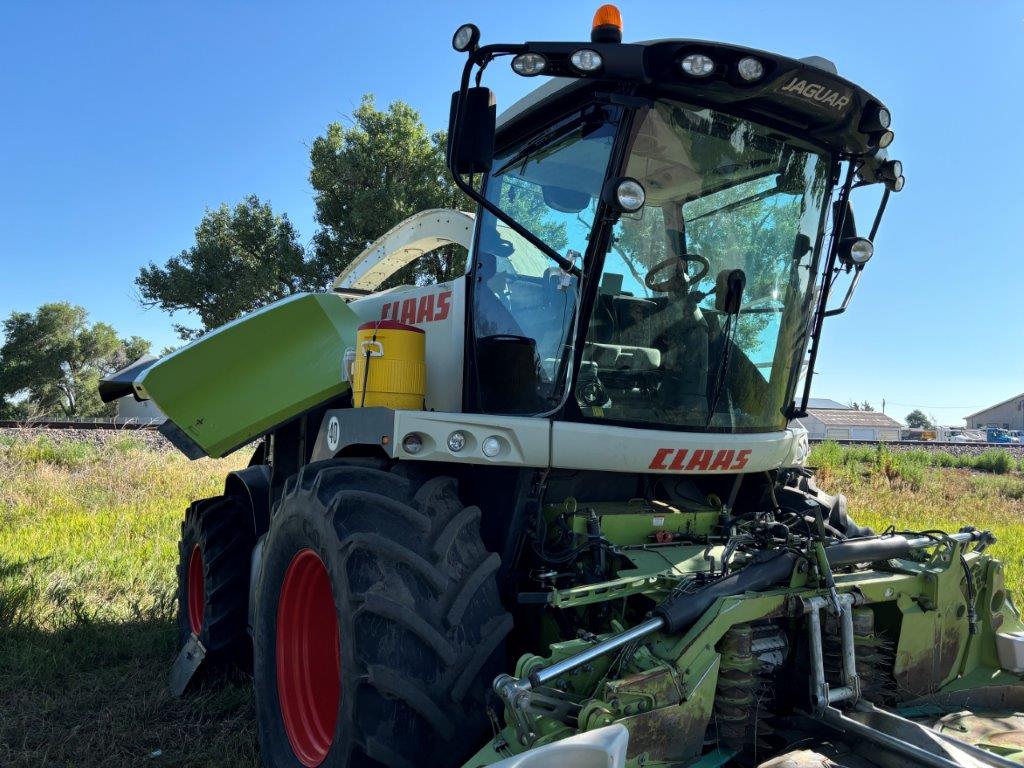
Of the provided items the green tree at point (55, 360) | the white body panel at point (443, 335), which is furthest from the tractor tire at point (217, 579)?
the green tree at point (55, 360)

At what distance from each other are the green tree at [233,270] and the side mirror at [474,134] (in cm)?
2083

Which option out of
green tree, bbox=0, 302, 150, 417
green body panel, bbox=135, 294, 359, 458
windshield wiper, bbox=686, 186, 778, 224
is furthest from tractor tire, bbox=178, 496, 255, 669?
green tree, bbox=0, 302, 150, 417

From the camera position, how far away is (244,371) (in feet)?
13.0

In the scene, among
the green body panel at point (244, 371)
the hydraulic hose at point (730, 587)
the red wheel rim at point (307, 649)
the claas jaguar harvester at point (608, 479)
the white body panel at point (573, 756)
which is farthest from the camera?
the green body panel at point (244, 371)

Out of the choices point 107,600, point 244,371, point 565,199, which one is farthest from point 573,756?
point 107,600

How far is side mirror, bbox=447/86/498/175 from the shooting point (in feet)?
9.36

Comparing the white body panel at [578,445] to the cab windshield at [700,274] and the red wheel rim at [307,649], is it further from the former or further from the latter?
the red wheel rim at [307,649]

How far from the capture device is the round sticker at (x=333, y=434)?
327cm

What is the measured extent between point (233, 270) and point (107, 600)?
762 inches

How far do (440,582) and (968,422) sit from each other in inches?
4020

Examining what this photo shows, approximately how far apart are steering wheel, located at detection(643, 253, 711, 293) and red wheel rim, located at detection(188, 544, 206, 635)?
335 cm

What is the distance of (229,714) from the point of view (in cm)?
396

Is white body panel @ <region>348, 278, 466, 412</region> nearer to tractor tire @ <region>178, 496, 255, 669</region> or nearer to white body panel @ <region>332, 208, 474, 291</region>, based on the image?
white body panel @ <region>332, 208, 474, 291</region>

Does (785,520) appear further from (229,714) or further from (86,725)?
(86,725)
